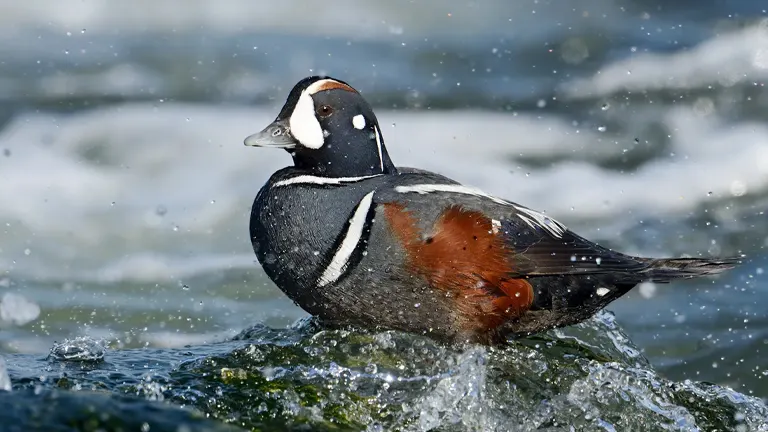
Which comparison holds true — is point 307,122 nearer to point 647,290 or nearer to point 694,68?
point 647,290

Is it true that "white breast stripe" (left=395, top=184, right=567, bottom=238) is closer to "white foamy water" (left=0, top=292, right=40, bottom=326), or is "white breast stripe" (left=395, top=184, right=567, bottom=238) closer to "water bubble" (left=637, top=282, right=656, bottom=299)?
"water bubble" (left=637, top=282, right=656, bottom=299)

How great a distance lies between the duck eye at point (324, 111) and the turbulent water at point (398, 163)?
1044 mm

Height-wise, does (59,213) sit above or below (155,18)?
below

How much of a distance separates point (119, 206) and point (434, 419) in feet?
20.6

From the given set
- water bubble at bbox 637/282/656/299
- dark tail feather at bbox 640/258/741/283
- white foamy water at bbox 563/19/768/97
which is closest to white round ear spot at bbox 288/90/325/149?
dark tail feather at bbox 640/258/741/283

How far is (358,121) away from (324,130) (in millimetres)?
181

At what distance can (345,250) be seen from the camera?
486 cm

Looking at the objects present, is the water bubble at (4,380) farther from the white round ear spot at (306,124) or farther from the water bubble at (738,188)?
the water bubble at (738,188)

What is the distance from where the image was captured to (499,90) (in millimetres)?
11930

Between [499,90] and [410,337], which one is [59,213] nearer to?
[499,90]

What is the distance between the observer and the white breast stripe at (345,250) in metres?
4.84

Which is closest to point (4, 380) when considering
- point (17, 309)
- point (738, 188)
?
point (17, 309)

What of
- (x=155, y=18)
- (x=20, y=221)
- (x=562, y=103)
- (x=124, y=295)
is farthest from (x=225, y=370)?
(x=155, y=18)

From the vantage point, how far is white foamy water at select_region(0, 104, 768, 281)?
30.9 ft
